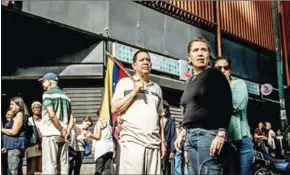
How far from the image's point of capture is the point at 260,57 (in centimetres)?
2256

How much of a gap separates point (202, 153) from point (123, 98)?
1275 mm

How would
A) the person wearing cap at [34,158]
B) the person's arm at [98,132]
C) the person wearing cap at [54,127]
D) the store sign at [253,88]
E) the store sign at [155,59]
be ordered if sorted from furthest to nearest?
1. the store sign at [253,88]
2. the store sign at [155,59]
3. the person's arm at [98,132]
4. the person wearing cap at [34,158]
5. the person wearing cap at [54,127]

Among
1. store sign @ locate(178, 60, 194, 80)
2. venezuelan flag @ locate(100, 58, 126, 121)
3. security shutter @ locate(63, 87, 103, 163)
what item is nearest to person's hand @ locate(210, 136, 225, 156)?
venezuelan flag @ locate(100, 58, 126, 121)

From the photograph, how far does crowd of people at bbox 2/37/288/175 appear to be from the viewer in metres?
4.01

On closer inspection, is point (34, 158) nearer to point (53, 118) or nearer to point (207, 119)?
point (53, 118)

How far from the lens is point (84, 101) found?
13641 millimetres

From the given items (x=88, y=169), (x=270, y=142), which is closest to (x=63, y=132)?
(x=88, y=169)

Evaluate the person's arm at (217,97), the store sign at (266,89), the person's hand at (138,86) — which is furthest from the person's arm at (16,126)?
the store sign at (266,89)

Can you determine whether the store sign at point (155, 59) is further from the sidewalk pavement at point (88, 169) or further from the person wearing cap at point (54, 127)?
the person wearing cap at point (54, 127)

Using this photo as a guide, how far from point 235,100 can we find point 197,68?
1.08 m

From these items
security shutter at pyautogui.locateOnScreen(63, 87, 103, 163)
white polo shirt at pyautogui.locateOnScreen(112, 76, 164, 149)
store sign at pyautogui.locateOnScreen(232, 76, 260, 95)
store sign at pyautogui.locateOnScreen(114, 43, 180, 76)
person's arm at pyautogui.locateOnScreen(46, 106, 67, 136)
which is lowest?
white polo shirt at pyautogui.locateOnScreen(112, 76, 164, 149)

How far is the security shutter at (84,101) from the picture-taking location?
13.5 meters

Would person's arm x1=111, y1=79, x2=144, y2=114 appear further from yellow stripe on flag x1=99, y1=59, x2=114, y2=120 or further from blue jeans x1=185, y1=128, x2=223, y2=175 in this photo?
yellow stripe on flag x1=99, y1=59, x2=114, y2=120

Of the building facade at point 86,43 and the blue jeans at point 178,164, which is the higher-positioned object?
the building facade at point 86,43
